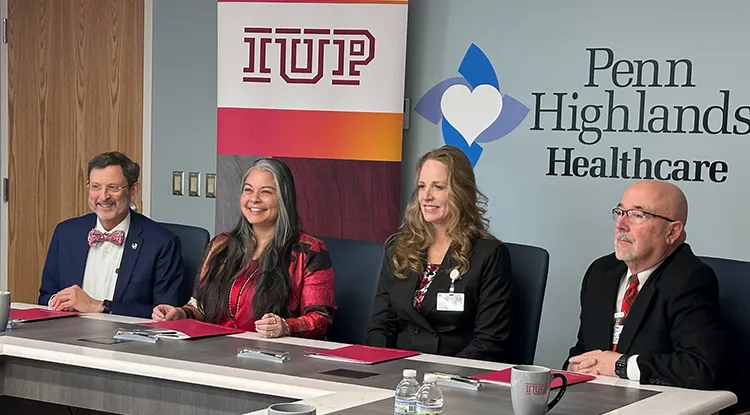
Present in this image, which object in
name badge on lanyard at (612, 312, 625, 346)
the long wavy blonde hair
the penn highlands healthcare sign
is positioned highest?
the penn highlands healthcare sign

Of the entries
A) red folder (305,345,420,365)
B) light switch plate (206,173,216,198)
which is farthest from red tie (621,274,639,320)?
light switch plate (206,173,216,198)

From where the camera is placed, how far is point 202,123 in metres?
5.75

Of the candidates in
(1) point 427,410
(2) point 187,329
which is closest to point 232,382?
(1) point 427,410

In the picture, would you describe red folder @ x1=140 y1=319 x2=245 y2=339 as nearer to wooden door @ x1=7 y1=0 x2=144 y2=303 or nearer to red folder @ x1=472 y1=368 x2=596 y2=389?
red folder @ x1=472 y1=368 x2=596 y2=389

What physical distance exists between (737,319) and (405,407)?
140cm

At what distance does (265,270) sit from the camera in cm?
389

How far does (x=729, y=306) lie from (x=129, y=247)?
7.20ft

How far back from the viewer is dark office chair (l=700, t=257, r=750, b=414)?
3420 millimetres

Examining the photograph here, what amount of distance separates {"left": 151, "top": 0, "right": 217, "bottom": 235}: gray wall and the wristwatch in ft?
9.89

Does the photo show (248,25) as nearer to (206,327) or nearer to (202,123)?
(202,123)

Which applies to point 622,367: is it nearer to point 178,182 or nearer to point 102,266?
point 102,266

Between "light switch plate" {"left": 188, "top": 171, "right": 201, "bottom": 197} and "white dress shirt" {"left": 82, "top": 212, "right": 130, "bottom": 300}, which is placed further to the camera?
"light switch plate" {"left": 188, "top": 171, "right": 201, "bottom": 197}

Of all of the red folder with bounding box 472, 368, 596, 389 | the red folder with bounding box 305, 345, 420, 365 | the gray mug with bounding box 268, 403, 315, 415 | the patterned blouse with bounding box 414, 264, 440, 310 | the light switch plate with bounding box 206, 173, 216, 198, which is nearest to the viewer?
the gray mug with bounding box 268, 403, 315, 415

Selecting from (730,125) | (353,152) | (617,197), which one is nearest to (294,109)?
(353,152)
